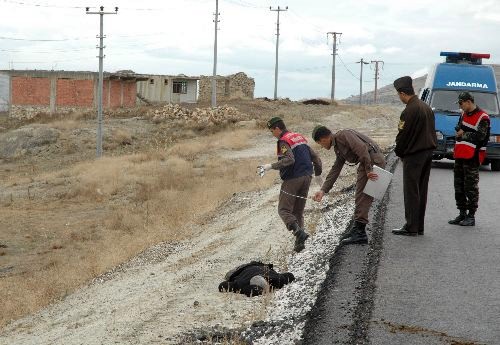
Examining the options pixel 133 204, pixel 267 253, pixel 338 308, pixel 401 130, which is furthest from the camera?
pixel 133 204

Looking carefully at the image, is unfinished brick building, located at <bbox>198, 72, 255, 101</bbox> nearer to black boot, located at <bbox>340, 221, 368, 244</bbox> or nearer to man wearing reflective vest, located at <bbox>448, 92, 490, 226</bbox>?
man wearing reflective vest, located at <bbox>448, 92, 490, 226</bbox>

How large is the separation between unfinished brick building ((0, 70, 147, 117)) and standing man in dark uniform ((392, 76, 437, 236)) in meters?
56.8

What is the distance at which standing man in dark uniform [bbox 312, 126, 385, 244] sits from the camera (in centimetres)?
1000

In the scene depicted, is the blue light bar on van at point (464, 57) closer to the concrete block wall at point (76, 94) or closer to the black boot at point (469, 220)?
the black boot at point (469, 220)

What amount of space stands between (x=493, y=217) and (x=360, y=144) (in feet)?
14.8

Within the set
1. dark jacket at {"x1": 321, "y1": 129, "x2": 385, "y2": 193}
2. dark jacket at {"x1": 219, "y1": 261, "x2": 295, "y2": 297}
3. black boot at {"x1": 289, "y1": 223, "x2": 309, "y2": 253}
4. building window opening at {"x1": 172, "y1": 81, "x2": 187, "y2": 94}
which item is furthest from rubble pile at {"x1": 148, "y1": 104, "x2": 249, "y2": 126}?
dark jacket at {"x1": 219, "y1": 261, "x2": 295, "y2": 297}

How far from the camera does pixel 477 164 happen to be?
12000 mm

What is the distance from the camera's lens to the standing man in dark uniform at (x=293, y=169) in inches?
440

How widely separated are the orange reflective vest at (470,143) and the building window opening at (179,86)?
64.2 metres

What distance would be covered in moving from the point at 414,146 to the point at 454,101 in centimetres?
1200

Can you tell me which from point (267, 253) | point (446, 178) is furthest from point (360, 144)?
point (446, 178)

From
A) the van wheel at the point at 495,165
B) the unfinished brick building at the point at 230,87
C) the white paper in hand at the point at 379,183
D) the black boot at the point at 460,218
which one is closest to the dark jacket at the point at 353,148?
the white paper in hand at the point at 379,183

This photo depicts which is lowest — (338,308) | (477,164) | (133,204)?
(133,204)

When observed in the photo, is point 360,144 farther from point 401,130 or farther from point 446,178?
point 446,178
